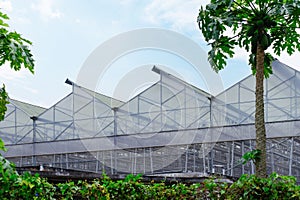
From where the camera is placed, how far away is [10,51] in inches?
149

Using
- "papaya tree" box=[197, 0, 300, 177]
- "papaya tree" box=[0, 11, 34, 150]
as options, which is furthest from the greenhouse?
"papaya tree" box=[0, 11, 34, 150]

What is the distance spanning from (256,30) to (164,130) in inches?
401

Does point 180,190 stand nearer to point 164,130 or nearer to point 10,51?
point 10,51

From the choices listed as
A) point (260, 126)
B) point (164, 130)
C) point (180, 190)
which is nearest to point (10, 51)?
point (180, 190)

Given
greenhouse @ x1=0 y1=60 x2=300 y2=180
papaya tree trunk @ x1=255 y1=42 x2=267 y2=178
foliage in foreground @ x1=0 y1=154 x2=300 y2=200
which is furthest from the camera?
greenhouse @ x1=0 y1=60 x2=300 y2=180

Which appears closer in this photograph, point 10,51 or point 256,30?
point 10,51

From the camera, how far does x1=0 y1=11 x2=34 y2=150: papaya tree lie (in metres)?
3.70

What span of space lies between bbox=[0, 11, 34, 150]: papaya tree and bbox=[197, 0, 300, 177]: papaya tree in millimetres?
3159

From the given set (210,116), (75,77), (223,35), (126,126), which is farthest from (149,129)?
(223,35)

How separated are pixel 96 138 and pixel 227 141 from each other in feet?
16.8

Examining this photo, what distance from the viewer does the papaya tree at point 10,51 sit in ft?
12.1

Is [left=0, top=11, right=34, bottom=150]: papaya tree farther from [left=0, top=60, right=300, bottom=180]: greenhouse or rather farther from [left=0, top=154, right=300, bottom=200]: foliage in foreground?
[left=0, top=60, right=300, bottom=180]: greenhouse

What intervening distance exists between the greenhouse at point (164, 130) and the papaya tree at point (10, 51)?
1188cm

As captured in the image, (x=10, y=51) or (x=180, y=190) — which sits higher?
(x=10, y=51)
